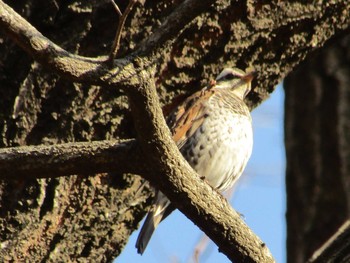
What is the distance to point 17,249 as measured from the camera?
155 inches

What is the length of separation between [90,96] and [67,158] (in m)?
0.84

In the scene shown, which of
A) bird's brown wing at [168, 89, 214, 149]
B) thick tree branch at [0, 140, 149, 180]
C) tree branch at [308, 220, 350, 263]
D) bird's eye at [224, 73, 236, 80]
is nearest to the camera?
thick tree branch at [0, 140, 149, 180]

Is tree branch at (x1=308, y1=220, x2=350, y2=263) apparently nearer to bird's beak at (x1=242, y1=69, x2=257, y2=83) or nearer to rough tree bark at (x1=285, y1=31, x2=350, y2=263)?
bird's beak at (x1=242, y1=69, x2=257, y2=83)

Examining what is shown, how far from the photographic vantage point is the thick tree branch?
10.3ft

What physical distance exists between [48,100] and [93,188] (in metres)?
0.45

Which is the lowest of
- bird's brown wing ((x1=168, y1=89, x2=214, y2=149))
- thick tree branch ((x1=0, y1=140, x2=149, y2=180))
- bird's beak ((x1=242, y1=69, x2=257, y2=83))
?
thick tree branch ((x1=0, y1=140, x2=149, y2=180))

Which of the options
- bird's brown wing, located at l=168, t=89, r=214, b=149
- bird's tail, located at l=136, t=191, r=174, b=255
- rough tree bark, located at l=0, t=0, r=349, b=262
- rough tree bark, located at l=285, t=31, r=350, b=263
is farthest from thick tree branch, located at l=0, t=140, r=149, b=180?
rough tree bark, located at l=285, t=31, r=350, b=263

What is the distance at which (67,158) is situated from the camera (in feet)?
10.4

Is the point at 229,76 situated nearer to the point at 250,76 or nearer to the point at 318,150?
the point at 250,76

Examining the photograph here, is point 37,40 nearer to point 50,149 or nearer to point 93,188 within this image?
point 50,149

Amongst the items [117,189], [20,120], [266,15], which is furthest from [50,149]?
[266,15]

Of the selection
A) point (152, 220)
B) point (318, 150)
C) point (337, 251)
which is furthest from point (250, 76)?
point (337, 251)

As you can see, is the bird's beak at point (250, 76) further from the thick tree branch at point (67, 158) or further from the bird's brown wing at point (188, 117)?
the thick tree branch at point (67, 158)

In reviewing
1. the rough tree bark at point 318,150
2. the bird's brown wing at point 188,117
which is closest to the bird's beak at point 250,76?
the bird's brown wing at point 188,117
